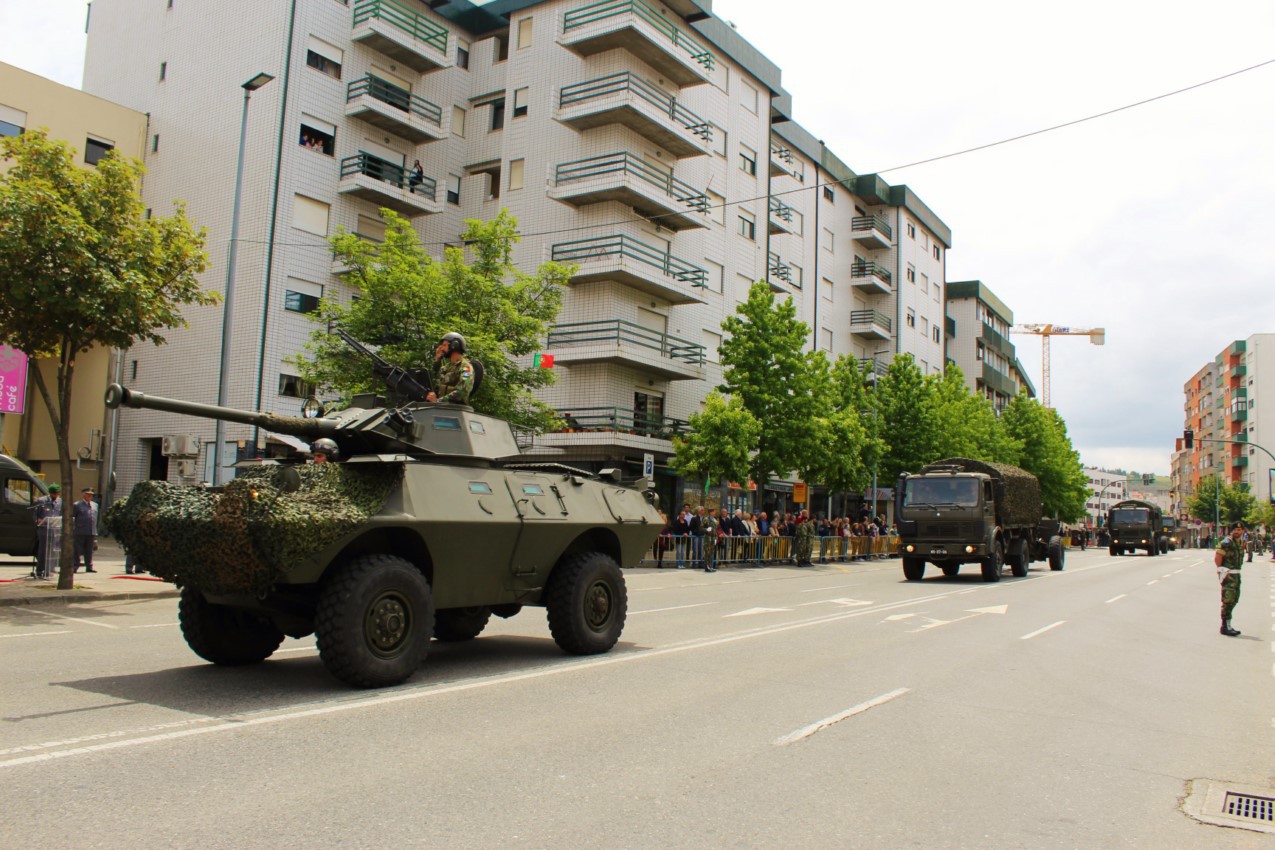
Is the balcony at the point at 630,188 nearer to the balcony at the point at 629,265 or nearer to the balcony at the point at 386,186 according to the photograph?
the balcony at the point at 629,265

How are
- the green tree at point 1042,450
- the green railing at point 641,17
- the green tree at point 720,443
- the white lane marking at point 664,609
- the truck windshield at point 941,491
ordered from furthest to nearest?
the green tree at point 1042,450, the green railing at point 641,17, the green tree at point 720,443, the truck windshield at point 941,491, the white lane marking at point 664,609

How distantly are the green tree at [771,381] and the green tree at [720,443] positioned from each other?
1.96 metres

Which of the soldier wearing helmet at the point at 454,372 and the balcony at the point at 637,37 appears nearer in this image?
the soldier wearing helmet at the point at 454,372

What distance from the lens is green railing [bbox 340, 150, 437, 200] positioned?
3116 cm

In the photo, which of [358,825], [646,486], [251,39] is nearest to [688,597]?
[646,486]

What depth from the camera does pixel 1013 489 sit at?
84.1ft

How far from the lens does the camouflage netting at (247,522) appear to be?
678 cm

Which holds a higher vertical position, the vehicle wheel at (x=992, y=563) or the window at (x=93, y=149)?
the window at (x=93, y=149)

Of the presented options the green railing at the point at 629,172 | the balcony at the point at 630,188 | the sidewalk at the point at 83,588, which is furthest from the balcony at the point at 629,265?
the sidewalk at the point at 83,588

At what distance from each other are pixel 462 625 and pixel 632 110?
24719mm

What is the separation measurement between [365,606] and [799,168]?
43.5 metres

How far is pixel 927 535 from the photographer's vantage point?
75.9 feet

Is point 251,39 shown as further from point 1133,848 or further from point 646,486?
point 1133,848

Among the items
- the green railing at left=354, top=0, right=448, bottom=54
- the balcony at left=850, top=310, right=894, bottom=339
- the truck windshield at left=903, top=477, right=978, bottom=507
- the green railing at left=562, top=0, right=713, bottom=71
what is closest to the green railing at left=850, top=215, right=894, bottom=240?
the balcony at left=850, top=310, right=894, bottom=339
